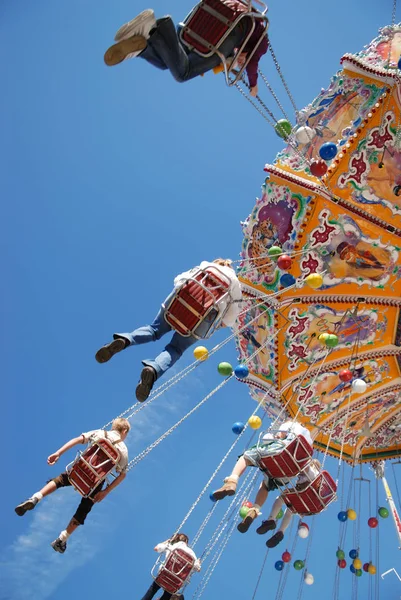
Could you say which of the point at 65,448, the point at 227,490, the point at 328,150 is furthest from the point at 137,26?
the point at 227,490

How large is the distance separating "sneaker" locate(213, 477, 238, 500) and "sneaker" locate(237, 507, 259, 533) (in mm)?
485

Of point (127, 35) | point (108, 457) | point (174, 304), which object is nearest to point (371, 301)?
point (174, 304)

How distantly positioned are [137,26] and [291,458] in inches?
148

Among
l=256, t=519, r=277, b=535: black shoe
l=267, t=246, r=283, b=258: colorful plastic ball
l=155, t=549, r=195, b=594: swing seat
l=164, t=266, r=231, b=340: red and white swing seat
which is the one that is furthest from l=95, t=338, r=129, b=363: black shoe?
l=256, t=519, r=277, b=535: black shoe

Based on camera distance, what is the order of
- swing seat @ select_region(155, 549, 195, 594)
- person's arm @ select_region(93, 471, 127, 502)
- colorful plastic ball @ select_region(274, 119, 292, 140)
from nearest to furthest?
1. person's arm @ select_region(93, 471, 127, 502)
2. colorful plastic ball @ select_region(274, 119, 292, 140)
3. swing seat @ select_region(155, 549, 195, 594)

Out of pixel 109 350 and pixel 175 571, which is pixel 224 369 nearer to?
pixel 109 350

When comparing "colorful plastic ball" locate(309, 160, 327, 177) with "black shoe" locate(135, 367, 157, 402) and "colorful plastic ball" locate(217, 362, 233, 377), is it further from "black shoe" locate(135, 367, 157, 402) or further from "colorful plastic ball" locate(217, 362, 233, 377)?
"black shoe" locate(135, 367, 157, 402)

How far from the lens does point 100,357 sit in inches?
154

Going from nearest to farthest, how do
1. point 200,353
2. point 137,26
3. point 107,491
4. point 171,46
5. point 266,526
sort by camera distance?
point 137,26 < point 171,46 < point 107,491 < point 200,353 < point 266,526

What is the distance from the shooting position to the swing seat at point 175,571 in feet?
18.0

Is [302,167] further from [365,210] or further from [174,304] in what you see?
[174,304]

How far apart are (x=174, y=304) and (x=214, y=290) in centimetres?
35

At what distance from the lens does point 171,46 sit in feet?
11.5

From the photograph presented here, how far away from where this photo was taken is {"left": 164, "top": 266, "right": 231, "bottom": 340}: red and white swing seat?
A: 4.21 meters
